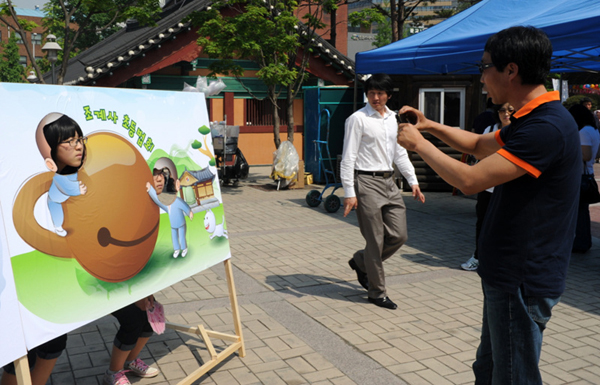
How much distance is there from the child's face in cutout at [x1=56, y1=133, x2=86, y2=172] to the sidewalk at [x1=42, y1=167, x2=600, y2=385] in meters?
1.62

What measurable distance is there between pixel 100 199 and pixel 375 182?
2.76m

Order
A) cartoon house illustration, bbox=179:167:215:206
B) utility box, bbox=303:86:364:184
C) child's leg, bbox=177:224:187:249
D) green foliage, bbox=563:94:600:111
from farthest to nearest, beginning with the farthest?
utility box, bbox=303:86:364:184, green foliage, bbox=563:94:600:111, cartoon house illustration, bbox=179:167:215:206, child's leg, bbox=177:224:187:249

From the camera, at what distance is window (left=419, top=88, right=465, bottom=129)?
13.0 m

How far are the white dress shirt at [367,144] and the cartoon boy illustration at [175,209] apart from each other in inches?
74.6

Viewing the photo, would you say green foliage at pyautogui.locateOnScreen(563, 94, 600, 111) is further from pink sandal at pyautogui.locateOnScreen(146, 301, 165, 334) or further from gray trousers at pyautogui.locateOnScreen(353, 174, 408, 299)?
pink sandal at pyautogui.locateOnScreen(146, 301, 165, 334)

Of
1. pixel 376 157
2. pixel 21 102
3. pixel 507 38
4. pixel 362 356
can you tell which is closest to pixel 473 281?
pixel 376 157

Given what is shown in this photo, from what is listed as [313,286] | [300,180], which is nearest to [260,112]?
[300,180]

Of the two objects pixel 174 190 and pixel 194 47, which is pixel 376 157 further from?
pixel 194 47

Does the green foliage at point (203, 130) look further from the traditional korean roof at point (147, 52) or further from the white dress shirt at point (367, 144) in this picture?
the traditional korean roof at point (147, 52)

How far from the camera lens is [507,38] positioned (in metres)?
2.28

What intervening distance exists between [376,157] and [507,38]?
2.91 m

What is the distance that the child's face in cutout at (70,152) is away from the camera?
2.67 meters

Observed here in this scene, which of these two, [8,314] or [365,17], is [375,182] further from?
[365,17]

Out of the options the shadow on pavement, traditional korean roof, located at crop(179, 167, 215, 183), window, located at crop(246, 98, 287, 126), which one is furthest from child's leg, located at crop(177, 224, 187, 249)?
window, located at crop(246, 98, 287, 126)
